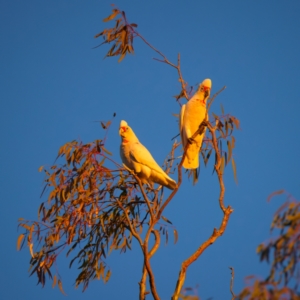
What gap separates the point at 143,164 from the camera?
16.1ft

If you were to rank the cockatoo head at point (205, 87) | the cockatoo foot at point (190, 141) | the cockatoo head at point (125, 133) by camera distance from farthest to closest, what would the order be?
the cockatoo head at point (205, 87)
the cockatoo head at point (125, 133)
the cockatoo foot at point (190, 141)

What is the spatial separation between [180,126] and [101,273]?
1529mm

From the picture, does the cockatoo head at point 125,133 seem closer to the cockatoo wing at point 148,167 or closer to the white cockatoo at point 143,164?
the white cockatoo at point 143,164

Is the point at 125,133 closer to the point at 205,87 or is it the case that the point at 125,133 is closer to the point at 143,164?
the point at 143,164

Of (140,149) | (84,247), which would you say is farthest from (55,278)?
(140,149)

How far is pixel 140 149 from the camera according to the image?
4.96 metres

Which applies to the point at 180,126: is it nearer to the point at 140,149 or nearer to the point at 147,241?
the point at 140,149

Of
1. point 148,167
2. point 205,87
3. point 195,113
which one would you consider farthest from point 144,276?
point 205,87

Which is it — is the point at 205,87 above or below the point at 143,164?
above

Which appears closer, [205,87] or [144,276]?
[144,276]

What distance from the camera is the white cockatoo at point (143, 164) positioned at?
15.9 ft

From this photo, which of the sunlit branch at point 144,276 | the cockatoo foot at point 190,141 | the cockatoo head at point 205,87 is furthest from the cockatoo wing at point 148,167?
the cockatoo head at point 205,87

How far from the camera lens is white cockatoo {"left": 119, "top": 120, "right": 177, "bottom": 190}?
191 inches

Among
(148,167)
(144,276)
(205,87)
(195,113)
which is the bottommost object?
(144,276)
